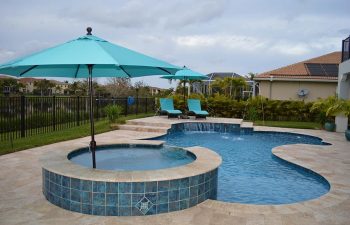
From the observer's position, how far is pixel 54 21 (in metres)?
12.1

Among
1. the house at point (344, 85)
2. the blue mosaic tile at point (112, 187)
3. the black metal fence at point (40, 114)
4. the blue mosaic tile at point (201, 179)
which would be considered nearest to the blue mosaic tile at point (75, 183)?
the blue mosaic tile at point (112, 187)

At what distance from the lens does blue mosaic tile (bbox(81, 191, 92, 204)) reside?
4.63 m

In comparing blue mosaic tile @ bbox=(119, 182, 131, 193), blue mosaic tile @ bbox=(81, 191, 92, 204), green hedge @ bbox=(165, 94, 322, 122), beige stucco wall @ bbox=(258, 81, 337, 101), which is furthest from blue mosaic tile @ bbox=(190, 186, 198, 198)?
beige stucco wall @ bbox=(258, 81, 337, 101)

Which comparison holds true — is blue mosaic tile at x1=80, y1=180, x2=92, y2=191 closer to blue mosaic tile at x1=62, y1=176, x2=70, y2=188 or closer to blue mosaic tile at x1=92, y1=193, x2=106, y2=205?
blue mosaic tile at x1=92, y1=193, x2=106, y2=205

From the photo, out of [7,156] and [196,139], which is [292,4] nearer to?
[196,139]

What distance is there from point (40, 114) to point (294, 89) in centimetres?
1805

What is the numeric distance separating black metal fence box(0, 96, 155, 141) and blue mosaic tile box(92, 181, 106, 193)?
639 cm

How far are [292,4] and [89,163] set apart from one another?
1229 centimetres

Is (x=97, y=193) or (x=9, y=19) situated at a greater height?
(x=9, y=19)

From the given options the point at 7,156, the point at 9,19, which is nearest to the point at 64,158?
the point at 7,156

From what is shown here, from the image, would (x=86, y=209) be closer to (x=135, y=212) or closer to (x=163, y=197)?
(x=135, y=212)

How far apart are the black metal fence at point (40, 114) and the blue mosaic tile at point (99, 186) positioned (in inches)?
252

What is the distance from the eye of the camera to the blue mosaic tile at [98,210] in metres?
4.60

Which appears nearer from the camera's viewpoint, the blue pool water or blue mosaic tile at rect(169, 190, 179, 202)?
blue mosaic tile at rect(169, 190, 179, 202)
